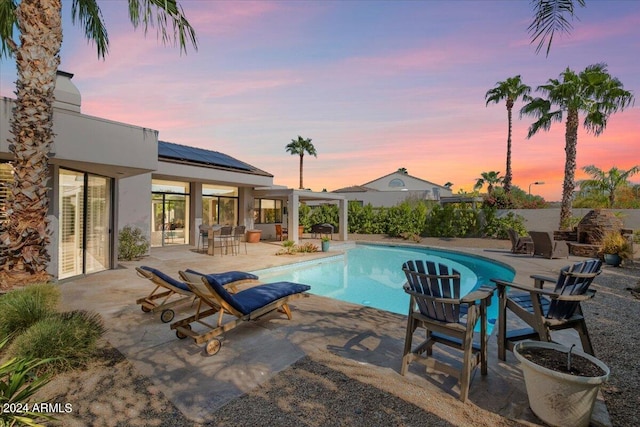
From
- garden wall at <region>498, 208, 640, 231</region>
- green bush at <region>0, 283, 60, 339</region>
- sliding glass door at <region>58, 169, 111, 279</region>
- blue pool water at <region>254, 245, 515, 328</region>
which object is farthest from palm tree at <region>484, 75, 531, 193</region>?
green bush at <region>0, 283, 60, 339</region>

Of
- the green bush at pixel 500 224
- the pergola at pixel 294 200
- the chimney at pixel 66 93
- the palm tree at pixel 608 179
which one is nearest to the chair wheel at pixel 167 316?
the chimney at pixel 66 93

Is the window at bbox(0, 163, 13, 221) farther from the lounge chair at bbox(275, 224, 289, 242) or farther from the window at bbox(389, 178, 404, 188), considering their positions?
the window at bbox(389, 178, 404, 188)

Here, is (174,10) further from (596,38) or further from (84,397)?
(596,38)

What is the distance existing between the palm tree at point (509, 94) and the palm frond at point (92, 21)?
2341cm

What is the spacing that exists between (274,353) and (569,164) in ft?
61.3

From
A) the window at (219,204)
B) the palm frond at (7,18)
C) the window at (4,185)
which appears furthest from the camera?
the window at (219,204)

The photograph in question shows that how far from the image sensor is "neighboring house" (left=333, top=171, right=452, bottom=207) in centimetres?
3126

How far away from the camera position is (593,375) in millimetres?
2441

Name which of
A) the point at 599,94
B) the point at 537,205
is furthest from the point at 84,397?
the point at 537,205

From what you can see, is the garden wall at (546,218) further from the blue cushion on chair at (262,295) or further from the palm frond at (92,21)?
the palm frond at (92,21)

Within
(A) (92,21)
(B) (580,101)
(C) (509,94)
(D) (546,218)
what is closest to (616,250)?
(B) (580,101)

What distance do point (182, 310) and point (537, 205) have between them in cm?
2459

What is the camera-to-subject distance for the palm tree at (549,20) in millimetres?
3933

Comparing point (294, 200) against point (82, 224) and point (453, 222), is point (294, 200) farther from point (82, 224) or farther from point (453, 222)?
point (453, 222)
